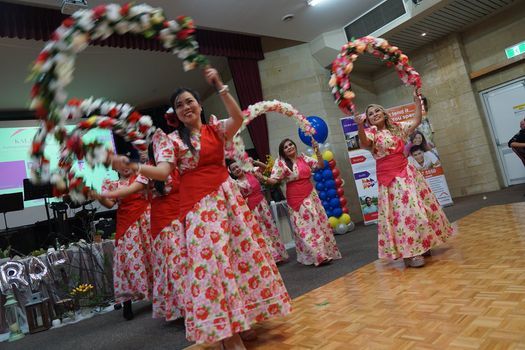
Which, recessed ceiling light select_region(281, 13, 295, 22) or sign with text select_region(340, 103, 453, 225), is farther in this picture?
sign with text select_region(340, 103, 453, 225)

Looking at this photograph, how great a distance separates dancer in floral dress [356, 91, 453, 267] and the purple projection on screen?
7.67m

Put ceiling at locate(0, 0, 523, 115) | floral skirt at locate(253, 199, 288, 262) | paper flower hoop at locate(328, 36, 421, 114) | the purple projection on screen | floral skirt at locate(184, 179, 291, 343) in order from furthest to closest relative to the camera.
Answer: the purple projection on screen
ceiling at locate(0, 0, 523, 115)
floral skirt at locate(253, 199, 288, 262)
paper flower hoop at locate(328, 36, 421, 114)
floral skirt at locate(184, 179, 291, 343)

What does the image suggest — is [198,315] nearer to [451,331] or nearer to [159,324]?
Answer: [451,331]

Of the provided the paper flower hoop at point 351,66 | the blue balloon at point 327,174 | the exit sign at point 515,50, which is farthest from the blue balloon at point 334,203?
the exit sign at point 515,50

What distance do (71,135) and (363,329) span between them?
1.93 meters

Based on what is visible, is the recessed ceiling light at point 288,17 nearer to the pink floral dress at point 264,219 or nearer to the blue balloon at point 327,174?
the blue balloon at point 327,174

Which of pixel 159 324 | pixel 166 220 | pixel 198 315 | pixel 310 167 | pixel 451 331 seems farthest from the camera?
pixel 310 167

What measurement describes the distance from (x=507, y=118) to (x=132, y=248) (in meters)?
8.59

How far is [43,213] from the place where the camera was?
28.5 ft

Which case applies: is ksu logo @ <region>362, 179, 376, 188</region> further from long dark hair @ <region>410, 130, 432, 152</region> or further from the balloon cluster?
long dark hair @ <region>410, 130, 432, 152</region>

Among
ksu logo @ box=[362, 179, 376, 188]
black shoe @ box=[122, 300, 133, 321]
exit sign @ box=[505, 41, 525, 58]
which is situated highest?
exit sign @ box=[505, 41, 525, 58]

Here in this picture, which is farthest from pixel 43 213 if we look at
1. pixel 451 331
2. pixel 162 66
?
pixel 451 331

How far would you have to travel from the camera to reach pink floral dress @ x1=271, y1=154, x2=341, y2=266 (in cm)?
445

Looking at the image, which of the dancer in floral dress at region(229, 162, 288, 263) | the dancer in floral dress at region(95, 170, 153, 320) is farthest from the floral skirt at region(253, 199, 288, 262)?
the dancer in floral dress at region(95, 170, 153, 320)
